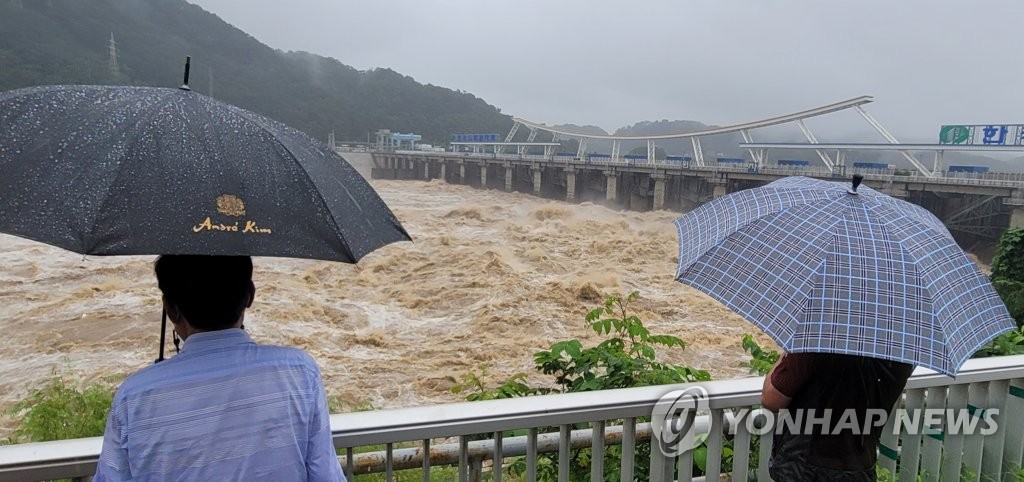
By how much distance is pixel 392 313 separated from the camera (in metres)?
14.0

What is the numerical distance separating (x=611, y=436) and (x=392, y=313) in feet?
41.1

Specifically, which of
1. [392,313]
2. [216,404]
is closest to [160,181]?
[216,404]

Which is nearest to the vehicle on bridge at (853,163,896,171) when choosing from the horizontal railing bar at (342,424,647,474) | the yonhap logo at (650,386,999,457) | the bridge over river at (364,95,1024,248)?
the bridge over river at (364,95,1024,248)

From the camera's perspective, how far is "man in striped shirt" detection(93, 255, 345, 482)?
0.96 meters

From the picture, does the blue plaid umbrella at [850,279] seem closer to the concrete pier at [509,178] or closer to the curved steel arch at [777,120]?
the curved steel arch at [777,120]

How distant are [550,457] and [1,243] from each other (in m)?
22.8

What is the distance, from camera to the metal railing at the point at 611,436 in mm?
1428

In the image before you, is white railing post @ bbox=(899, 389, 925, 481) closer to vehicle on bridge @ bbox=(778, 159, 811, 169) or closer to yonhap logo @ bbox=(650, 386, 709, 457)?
yonhap logo @ bbox=(650, 386, 709, 457)

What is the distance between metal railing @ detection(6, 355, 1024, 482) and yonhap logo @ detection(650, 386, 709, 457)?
2 cm

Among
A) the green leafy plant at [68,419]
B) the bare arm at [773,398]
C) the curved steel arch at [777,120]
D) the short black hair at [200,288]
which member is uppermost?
the curved steel arch at [777,120]

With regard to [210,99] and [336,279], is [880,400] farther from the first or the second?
[336,279]

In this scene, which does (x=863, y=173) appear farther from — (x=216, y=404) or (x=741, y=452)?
(x=216, y=404)

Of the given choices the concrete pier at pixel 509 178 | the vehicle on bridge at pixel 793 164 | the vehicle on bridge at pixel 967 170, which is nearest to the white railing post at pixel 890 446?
the vehicle on bridge at pixel 967 170

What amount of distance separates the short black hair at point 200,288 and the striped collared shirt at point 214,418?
3cm
